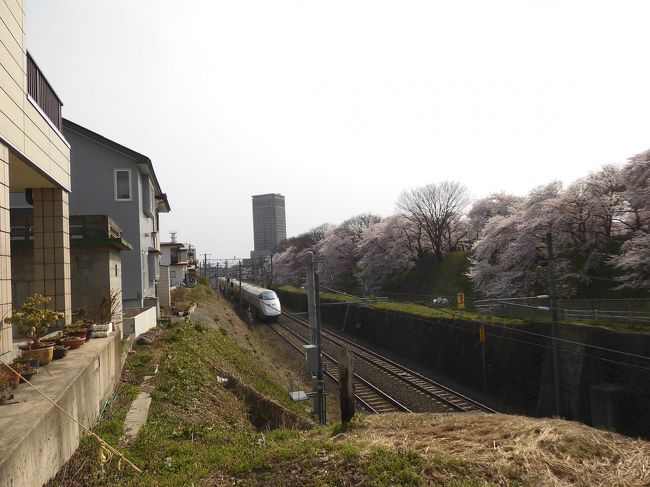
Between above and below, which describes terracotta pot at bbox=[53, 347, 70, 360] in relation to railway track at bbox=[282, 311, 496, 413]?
above

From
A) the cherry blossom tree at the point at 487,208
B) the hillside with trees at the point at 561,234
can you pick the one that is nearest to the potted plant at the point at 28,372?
the hillside with trees at the point at 561,234

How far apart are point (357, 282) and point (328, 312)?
40.7ft

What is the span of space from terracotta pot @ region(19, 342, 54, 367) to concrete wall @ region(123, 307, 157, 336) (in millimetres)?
7916

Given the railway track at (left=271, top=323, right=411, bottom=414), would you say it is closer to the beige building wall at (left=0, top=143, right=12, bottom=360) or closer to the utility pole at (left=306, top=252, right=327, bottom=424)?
the utility pole at (left=306, top=252, right=327, bottom=424)

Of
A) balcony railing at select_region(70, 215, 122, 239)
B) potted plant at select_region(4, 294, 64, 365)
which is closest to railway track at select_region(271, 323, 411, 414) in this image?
balcony railing at select_region(70, 215, 122, 239)

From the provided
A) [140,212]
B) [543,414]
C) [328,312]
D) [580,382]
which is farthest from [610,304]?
[328,312]

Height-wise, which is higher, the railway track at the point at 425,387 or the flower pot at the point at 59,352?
the flower pot at the point at 59,352

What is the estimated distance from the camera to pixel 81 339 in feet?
27.0

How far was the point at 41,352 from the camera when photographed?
22.0 ft

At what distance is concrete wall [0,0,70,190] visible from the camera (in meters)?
6.98

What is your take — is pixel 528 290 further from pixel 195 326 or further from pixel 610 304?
pixel 195 326

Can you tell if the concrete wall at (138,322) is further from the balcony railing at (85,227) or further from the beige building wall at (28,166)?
the beige building wall at (28,166)

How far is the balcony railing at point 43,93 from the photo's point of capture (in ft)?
28.3

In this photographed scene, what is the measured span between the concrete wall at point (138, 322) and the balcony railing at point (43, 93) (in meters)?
6.66
